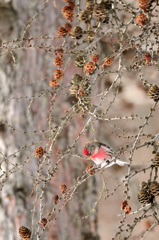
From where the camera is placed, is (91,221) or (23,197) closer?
(23,197)

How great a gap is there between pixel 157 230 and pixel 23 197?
1.17 meters

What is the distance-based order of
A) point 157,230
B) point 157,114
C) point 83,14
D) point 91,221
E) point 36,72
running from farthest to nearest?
point 157,114
point 157,230
point 91,221
point 36,72
point 83,14

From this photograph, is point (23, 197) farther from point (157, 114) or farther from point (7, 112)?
point (157, 114)

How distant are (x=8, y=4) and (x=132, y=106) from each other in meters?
1.12

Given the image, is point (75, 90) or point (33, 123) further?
point (33, 123)

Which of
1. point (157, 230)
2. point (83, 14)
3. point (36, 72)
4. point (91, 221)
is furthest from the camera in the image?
point (157, 230)

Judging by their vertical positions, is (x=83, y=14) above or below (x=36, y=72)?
below

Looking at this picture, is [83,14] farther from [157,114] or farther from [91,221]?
[157,114]

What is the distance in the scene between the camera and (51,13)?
106 cm

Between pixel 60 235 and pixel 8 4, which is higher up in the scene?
pixel 8 4

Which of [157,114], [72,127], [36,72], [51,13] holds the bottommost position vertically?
[72,127]

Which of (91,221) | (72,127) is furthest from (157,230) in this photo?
(72,127)

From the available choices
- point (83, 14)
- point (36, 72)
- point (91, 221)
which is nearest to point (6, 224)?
point (91, 221)

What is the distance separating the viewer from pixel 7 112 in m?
1.09
